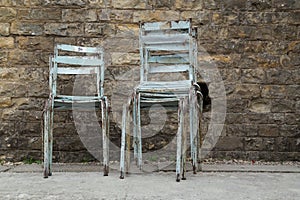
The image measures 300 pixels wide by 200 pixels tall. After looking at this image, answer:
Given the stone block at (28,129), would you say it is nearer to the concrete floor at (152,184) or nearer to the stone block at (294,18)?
the concrete floor at (152,184)

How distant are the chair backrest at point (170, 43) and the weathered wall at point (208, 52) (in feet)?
1.48

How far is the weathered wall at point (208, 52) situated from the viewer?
367cm

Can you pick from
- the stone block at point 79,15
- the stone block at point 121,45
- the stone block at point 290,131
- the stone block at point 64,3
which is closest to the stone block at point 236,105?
the stone block at point 290,131

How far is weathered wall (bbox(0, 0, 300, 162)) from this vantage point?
3666 mm

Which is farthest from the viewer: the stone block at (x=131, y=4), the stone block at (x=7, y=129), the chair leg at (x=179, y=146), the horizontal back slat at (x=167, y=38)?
the stone block at (x=131, y=4)

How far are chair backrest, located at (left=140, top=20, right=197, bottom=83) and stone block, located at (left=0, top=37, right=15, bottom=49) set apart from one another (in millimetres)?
1185

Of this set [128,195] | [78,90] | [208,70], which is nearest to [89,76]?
[78,90]

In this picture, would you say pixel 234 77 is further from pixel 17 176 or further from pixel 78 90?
pixel 17 176

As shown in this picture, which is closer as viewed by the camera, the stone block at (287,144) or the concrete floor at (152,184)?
the concrete floor at (152,184)

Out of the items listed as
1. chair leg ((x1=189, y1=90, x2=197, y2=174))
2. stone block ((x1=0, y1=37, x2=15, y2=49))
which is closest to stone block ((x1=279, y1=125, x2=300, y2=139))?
chair leg ((x1=189, y1=90, x2=197, y2=174))

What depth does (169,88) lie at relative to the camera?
299cm

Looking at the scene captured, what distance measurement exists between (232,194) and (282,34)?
1.92 meters

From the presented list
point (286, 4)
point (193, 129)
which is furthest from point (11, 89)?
point (286, 4)

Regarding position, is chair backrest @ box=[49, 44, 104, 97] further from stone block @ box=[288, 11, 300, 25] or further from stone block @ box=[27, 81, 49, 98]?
stone block @ box=[288, 11, 300, 25]
